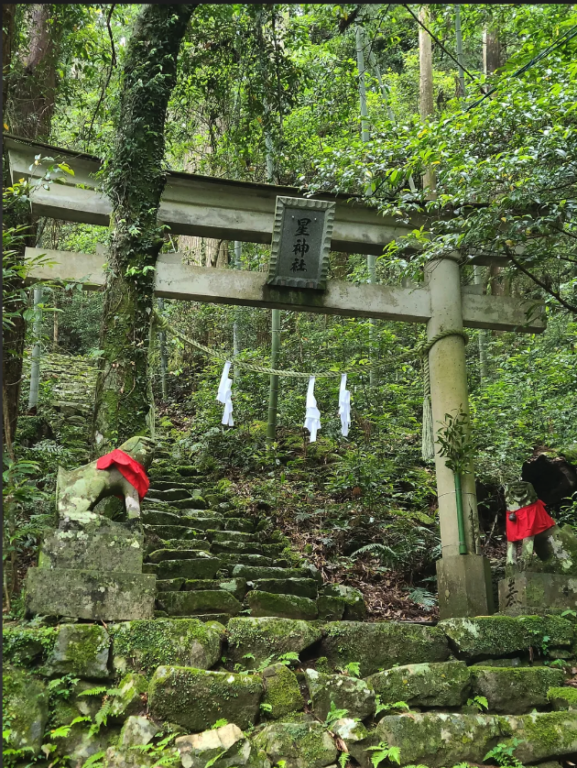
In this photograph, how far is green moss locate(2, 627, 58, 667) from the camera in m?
3.97

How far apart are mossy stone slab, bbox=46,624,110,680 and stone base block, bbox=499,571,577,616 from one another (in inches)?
149

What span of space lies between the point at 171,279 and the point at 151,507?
2.80 metres

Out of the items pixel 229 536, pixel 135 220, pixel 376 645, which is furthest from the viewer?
pixel 229 536

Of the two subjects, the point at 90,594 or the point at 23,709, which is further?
the point at 90,594

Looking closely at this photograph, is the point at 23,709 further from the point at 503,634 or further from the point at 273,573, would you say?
the point at 503,634

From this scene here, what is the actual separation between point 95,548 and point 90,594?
32 cm

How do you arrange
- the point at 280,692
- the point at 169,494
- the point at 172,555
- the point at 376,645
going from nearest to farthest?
the point at 280,692, the point at 376,645, the point at 172,555, the point at 169,494

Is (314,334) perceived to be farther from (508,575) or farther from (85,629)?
(85,629)

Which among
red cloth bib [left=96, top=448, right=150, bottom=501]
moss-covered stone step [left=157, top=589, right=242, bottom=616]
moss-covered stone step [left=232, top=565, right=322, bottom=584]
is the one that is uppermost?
red cloth bib [left=96, top=448, right=150, bottom=501]

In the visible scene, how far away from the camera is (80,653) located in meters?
4.12

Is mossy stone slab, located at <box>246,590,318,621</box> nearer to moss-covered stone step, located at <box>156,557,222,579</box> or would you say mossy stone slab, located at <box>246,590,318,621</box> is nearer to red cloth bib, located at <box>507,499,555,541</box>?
moss-covered stone step, located at <box>156,557,222,579</box>

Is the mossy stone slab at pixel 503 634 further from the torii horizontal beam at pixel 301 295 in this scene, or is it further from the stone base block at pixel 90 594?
the torii horizontal beam at pixel 301 295

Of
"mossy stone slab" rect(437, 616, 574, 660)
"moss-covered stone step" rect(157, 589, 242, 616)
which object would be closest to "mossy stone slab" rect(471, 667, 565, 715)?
"mossy stone slab" rect(437, 616, 574, 660)

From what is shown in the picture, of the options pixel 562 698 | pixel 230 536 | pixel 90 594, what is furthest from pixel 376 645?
pixel 230 536
